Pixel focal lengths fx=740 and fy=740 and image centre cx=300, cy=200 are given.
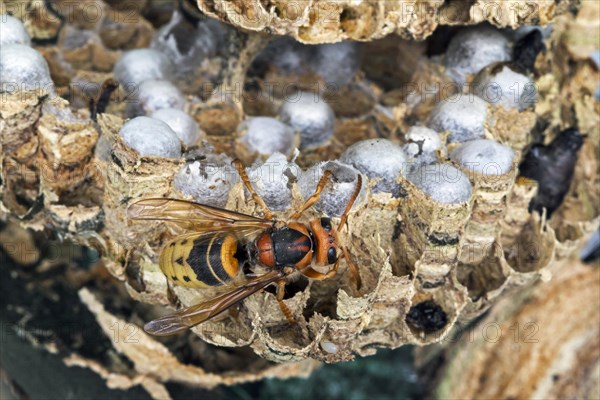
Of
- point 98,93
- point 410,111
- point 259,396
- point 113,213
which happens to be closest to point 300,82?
point 410,111

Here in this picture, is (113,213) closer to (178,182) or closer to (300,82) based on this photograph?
(178,182)

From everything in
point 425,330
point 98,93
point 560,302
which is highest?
point 98,93
